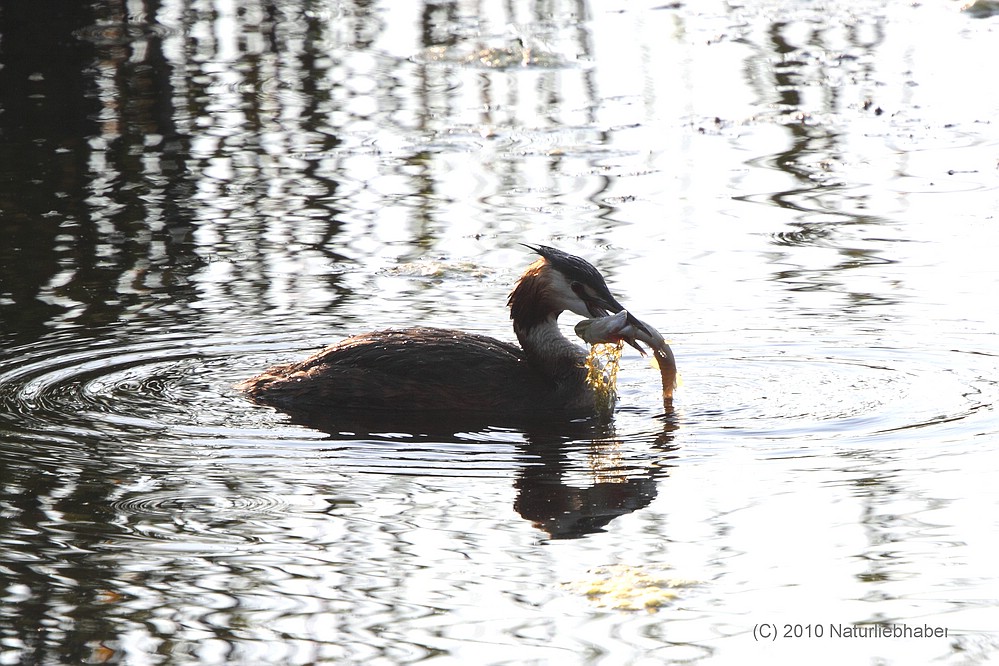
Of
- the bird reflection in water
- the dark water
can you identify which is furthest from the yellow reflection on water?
the dark water

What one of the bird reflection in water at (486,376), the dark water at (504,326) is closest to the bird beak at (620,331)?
the bird reflection in water at (486,376)

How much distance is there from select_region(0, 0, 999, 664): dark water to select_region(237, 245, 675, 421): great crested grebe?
328 mm

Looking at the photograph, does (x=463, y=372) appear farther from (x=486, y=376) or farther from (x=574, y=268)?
(x=574, y=268)

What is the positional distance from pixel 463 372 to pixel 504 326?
117 cm

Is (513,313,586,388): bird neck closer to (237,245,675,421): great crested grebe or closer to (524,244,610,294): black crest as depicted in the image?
(237,245,675,421): great crested grebe

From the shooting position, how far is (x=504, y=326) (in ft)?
31.2

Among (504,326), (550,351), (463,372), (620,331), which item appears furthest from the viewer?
(504,326)

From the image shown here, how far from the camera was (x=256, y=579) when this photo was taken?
19.4 feet

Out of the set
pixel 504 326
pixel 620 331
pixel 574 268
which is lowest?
pixel 504 326

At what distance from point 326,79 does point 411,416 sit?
852 centimetres

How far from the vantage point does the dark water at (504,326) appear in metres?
5.66

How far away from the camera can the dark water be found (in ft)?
18.6

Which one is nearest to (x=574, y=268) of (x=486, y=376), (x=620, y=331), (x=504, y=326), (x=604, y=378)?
(x=620, y=331)

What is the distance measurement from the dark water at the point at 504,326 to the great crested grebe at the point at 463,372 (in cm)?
33
